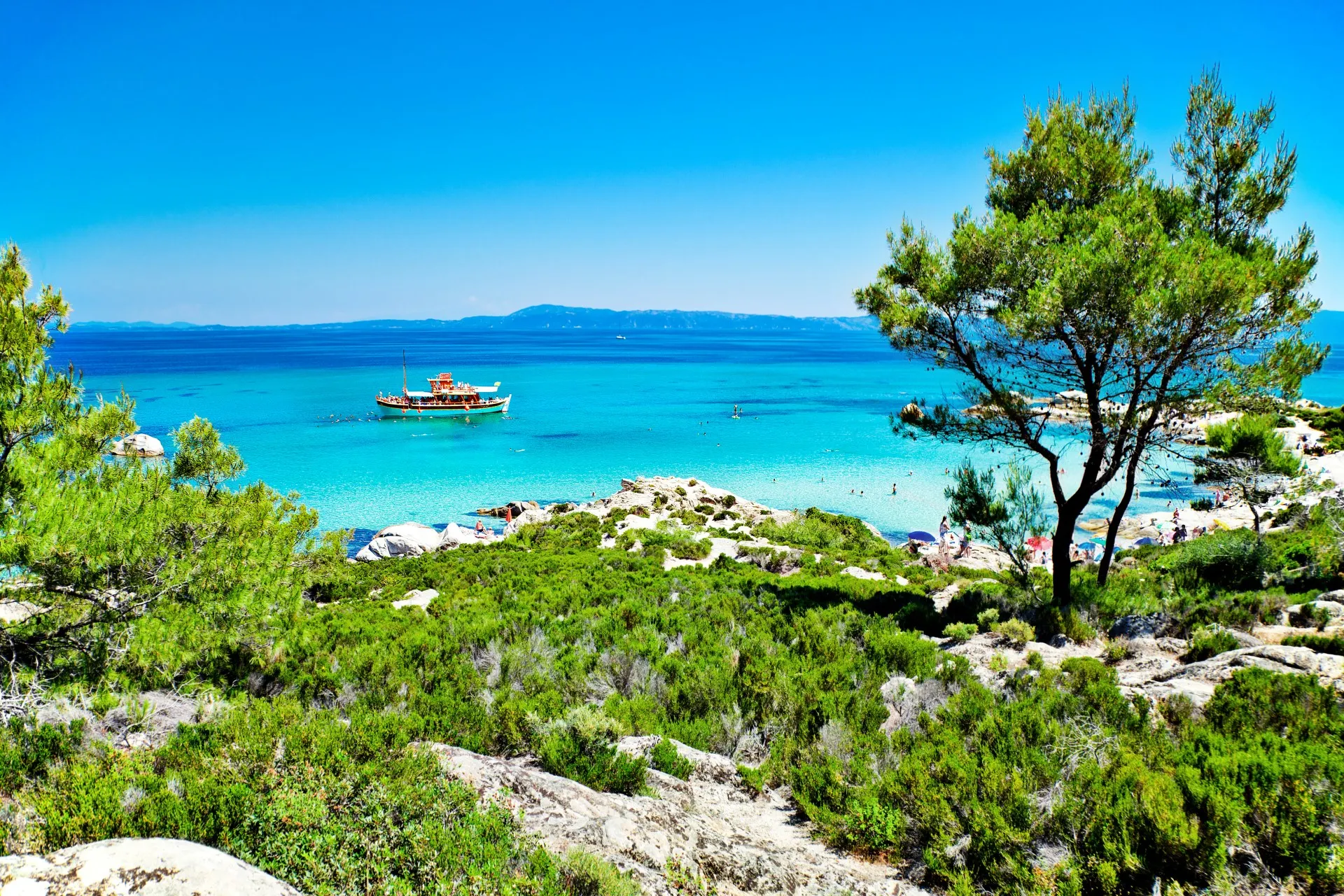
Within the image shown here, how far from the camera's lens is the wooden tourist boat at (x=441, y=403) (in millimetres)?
61281

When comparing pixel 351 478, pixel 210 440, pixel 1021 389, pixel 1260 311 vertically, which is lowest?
pixel 351 478

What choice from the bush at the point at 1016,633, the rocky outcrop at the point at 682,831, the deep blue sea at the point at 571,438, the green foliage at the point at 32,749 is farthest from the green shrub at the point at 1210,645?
the deep blue sea at the point at 571,438

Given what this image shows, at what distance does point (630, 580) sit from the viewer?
1290cm

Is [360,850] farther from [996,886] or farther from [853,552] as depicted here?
[853,552]

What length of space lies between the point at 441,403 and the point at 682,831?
2448 inches

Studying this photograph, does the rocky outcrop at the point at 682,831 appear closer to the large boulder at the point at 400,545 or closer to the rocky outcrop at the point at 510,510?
the large boulder at the point at 400,545

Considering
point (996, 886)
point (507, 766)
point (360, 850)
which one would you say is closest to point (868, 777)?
point (996, 886)

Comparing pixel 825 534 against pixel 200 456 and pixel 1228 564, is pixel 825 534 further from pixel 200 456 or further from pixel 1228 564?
pixel 200 456

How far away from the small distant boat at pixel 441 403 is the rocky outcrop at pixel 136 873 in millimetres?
59679

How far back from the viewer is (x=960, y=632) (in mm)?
9023

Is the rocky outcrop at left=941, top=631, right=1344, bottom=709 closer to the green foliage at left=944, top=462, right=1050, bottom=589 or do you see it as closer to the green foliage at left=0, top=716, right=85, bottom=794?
the green foliage at left=944, top=462, right=1050, bottom=589

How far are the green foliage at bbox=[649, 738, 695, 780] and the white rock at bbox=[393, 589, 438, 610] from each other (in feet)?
25.6

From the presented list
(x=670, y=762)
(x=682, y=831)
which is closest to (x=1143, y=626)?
(x=670, y=762)

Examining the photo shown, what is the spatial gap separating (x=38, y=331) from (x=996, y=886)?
7767mm
